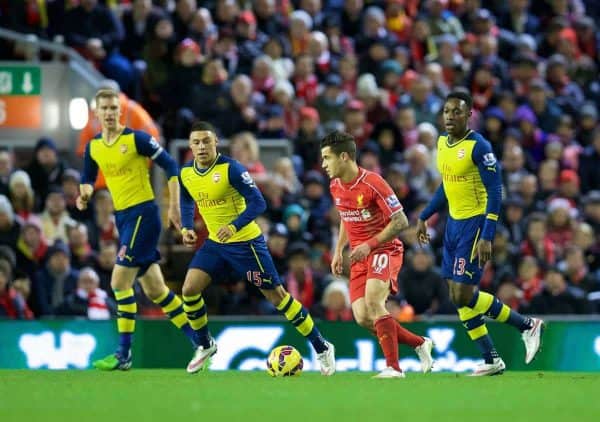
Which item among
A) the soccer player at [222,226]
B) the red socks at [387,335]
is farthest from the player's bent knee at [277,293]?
the red socks at [387,335]

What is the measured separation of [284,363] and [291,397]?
7.62 ft

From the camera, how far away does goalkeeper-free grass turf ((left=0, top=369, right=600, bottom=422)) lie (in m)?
8.53

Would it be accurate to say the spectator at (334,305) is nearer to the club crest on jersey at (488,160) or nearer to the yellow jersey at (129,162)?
the yellow jersey at (129,162)

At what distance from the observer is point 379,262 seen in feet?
38.5

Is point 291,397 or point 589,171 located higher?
point 589,171

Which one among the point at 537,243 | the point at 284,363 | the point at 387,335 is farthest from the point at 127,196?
the point at 537,243

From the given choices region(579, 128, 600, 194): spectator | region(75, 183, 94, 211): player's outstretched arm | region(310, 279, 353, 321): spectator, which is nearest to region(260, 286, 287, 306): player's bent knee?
region(75, 183, 94, 211): player's outstretched arm

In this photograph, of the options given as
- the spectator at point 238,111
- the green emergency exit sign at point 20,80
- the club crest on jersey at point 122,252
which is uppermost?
the green emergency exit sign at point 20,80

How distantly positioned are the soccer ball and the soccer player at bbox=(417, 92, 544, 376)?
138 centimetres

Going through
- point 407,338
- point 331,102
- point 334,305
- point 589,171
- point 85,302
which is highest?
point 331,102

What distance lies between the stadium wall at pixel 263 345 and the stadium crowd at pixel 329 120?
686 mm

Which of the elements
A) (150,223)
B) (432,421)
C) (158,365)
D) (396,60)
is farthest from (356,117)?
(432,421)

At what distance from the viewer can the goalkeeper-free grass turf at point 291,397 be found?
8531 millimetres

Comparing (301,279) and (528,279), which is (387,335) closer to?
(301,279)
